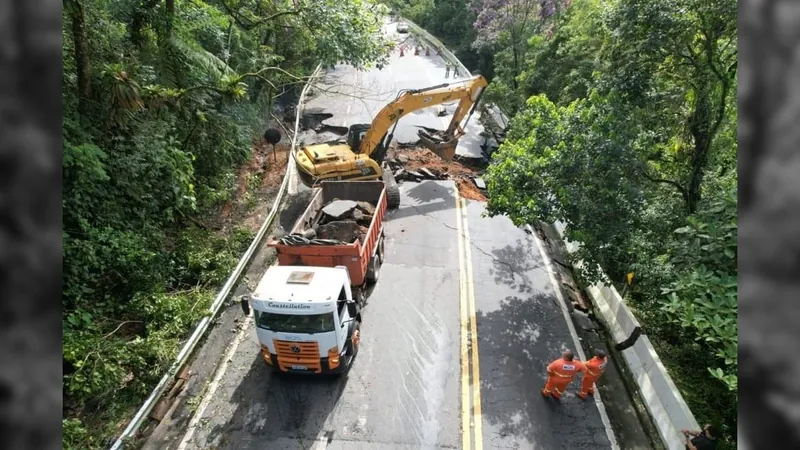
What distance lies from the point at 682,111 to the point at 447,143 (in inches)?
351

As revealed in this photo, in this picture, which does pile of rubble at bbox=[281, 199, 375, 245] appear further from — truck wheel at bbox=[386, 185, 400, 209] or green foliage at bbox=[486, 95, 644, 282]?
green foliage at bbox=[486, 95, 644, 282]

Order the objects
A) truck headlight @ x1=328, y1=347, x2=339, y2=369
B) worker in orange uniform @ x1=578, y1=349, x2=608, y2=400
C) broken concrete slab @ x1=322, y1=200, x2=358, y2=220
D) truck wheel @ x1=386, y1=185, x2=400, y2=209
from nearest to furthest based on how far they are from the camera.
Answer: worker in orange uniform @ x1=578, y1=349, x2=608, y2=400 → truck headlight @ x1=328, y1=347, x2=339, y2=369 → broken concrete slab @ x1=322, y1=200, x2=358, y2=220 → truck wheel @ x1=386, y1=185, x2=400, y2=209

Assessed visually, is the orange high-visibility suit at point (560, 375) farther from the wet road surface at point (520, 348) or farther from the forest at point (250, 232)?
the forest at point (250, 232)

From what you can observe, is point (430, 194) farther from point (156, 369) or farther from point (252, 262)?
point (156, 369)

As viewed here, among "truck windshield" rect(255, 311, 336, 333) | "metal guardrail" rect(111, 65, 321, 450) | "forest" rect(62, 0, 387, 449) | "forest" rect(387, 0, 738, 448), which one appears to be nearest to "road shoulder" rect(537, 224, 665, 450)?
"forest" rect(387, 0, 738, 448)

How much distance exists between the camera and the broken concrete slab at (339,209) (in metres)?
13.7

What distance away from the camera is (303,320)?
9.38 m

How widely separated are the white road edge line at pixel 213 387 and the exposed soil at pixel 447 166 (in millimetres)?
10086

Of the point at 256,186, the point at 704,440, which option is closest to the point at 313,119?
the point at 256,186

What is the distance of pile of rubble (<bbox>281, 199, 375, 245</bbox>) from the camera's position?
11857 millimetres

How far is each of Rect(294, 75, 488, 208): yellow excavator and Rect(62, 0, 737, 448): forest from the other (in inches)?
97.2

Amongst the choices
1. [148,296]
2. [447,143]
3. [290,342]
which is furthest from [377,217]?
[447,143]

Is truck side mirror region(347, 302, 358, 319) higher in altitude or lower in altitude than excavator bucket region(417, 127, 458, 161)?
lower

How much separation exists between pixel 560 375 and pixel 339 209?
718cm
